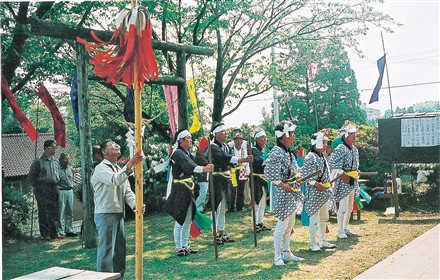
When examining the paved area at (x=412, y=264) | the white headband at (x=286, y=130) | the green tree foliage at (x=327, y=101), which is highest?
the green tree foliage at (x=327, y=101)

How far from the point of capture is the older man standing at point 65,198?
8469 millimetres

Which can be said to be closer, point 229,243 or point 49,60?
point 229,243

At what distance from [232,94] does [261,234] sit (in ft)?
20.9

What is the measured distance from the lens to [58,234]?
8.32 metres

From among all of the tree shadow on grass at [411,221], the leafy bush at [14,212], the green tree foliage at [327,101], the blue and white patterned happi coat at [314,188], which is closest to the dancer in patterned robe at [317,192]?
the blue and white patterned happi coat at [314,188]

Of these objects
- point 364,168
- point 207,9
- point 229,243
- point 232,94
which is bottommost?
point 229,243

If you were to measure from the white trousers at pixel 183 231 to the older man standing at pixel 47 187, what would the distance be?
2743 millimetres

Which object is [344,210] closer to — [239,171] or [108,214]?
[239,171]

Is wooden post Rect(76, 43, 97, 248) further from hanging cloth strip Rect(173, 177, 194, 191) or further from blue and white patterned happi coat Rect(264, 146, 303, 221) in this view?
blue and white patterned happi coat Rect(264, 146, 303, 221)

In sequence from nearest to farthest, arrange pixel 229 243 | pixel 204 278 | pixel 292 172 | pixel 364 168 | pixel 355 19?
pixel 204 278
pixel 292 172
pixel 229 243
pixel 364 168
pixel 355 19

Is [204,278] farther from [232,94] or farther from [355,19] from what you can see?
[355,19]

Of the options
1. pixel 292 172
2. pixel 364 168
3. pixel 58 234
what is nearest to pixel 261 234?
pixel 292 172

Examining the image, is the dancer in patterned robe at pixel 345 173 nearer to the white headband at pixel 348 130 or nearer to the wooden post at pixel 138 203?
the white headband at pixel 348 130

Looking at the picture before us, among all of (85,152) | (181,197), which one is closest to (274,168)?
(181,197)
